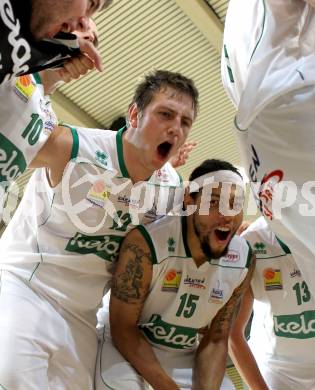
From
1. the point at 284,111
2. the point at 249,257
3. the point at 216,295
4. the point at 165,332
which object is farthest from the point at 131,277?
the point at 284,111

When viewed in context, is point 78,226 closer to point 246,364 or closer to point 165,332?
Result: point 165,332

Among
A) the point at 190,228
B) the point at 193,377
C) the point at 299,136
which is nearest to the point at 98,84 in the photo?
the point at 190,228

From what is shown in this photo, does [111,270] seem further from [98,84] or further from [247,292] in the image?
[98,84]

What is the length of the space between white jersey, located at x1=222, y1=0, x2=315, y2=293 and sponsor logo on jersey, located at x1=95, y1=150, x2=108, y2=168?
30.9 inches

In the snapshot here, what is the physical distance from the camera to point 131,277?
2.73m

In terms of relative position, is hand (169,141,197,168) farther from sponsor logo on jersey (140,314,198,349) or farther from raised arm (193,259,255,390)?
sponsor logo on jersey (140,314,198,349)

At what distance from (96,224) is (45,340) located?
54 cm

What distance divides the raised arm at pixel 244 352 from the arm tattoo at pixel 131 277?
2.30 feet

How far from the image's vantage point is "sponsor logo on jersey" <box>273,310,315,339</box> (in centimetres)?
296

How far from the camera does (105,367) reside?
8.69 ft

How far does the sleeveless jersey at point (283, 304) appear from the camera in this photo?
298 cm

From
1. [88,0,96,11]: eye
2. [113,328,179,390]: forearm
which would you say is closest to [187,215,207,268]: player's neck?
[113,328,179,390]: forearm

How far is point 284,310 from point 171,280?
62 centimetres

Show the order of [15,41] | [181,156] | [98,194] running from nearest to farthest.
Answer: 1. [15,41]
2. [98,194]
3. [181,156]
